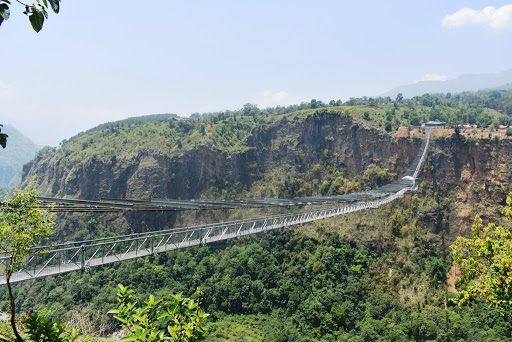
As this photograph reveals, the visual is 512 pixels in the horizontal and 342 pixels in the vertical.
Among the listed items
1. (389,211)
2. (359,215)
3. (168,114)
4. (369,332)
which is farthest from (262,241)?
(168,114)

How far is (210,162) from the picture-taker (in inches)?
2453

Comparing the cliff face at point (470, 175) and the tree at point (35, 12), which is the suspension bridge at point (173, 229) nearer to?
the cliff face at point (470, 175)

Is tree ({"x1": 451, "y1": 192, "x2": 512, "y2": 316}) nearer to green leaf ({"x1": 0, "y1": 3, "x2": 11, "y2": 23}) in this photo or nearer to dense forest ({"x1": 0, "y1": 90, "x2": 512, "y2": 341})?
green leaf ({"x1": 0, "y1": 3, "x2": 11, "y2": 23})

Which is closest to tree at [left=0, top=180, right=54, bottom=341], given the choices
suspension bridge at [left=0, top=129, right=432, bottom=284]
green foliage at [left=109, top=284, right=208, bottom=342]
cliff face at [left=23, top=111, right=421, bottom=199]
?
suspension bridge at [left=0, top=129, right=432, bottom=284]

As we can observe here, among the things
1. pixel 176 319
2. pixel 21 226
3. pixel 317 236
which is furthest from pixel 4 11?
pixel 317 236

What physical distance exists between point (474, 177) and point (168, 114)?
124532 millimetres

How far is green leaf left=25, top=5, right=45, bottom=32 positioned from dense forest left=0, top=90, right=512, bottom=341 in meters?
31.4

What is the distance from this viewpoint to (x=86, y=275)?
43.0 m

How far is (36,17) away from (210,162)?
197 feet

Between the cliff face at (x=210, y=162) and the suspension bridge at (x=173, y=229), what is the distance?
14330 millimetres

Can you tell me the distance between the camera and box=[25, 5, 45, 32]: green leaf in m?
2.54

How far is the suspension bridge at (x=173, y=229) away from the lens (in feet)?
45.9

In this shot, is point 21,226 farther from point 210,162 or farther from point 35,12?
point 210,162

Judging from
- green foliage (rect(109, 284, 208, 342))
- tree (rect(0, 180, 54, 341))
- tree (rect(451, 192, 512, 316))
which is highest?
tree (rect(0, 180, 54, 341))
